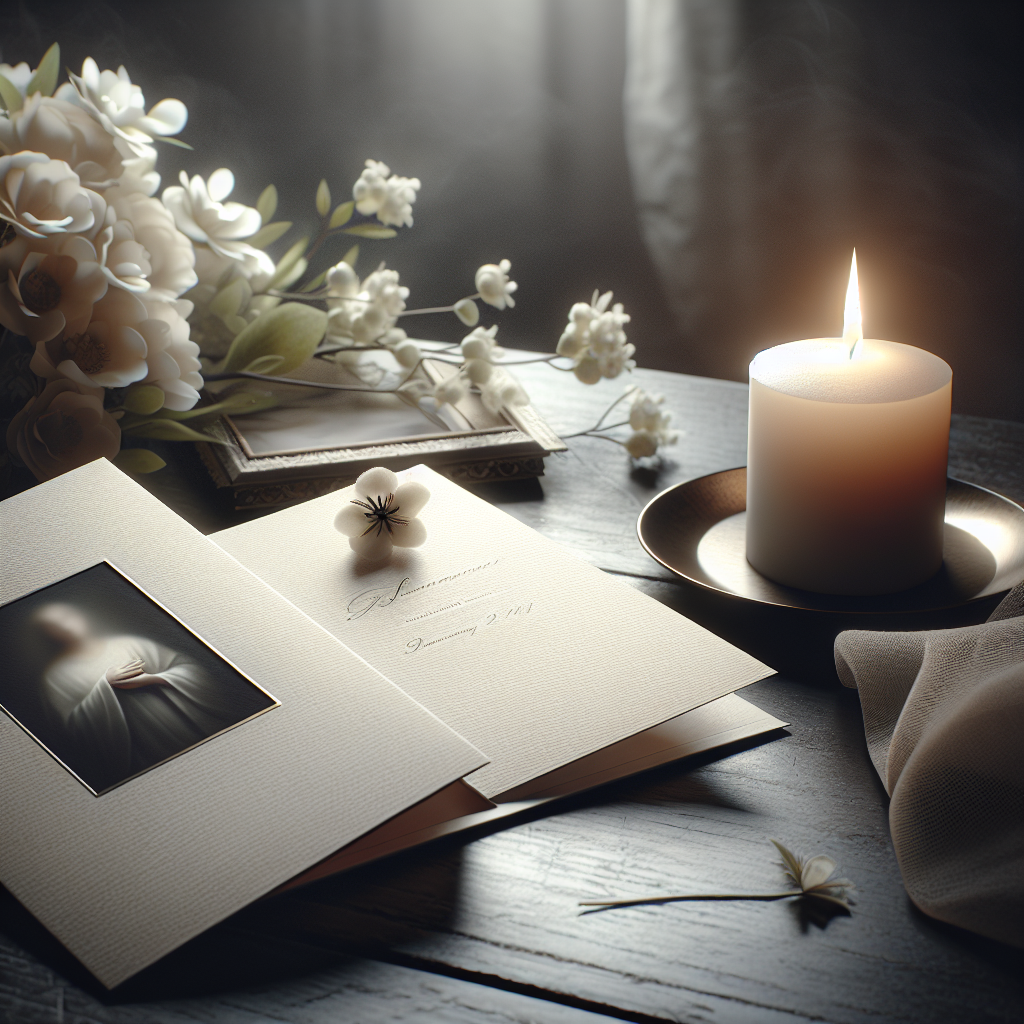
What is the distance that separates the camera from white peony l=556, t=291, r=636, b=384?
874 mm

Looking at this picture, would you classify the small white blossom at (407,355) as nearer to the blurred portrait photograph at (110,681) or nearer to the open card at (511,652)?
the open card at (511,652)

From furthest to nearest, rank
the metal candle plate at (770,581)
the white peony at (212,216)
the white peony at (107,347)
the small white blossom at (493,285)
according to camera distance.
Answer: the small white blossom at (493,285) → the white peony at (212,216) → the white peony at (107,347) → the metal candle plate at (770,581)

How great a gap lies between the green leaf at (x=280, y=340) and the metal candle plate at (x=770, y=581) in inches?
13.1

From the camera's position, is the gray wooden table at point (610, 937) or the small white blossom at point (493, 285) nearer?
the gray wooden table at point (610, 937)

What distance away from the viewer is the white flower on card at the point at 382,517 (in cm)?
60

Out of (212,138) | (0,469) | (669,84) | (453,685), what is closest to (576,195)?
(669,84)

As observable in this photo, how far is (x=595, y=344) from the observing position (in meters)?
0.88

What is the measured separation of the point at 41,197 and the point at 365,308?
305mm

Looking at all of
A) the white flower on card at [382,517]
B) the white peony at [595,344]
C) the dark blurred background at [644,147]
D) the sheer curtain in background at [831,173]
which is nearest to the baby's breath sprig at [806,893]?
the white flower on card at [382,517]

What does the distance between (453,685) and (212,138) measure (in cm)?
193

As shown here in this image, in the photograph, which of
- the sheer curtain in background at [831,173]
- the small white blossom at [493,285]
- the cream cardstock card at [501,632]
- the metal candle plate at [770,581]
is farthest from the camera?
the sheer curtain in background at [831,173]

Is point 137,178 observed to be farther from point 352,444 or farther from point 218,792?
point 218,792

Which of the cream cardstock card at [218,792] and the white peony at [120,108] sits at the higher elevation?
the white peony at [120,108]

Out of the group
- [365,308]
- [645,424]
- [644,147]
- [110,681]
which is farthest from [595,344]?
[644,147]
